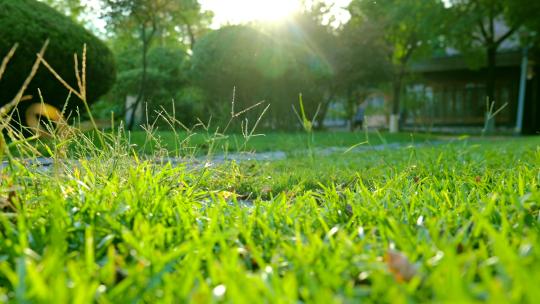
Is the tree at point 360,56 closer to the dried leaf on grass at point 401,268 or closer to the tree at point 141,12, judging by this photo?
the tree at point 141,12

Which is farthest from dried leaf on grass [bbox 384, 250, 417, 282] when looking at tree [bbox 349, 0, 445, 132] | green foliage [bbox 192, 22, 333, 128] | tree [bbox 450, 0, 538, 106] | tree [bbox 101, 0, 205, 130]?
tree [bbox 450, 0, 538, 106]

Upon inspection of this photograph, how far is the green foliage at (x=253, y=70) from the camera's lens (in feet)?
47.7

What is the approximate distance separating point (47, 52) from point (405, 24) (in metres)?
16.4

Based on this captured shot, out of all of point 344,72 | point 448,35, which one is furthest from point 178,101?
point 448,35

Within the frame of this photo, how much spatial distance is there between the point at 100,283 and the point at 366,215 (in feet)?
3.19

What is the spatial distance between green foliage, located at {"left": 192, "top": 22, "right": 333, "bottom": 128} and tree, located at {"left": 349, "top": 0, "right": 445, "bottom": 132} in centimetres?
266

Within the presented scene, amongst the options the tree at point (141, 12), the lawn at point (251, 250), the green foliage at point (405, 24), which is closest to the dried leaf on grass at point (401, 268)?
the lawn at point (251, 250)

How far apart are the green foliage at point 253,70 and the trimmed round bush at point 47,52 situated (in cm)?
558

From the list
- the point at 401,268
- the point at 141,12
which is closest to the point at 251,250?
the point at 401,268

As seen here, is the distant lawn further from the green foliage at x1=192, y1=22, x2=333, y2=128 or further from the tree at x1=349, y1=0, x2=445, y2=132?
the tree at x1=349, y1=0, x2=445, y2=132

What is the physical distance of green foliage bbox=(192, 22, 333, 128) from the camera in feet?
47.7

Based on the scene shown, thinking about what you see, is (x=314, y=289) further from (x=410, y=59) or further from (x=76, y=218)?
(x=410, y=59)

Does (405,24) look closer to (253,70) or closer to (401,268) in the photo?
(253,70)

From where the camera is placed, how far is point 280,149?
8492 mm
